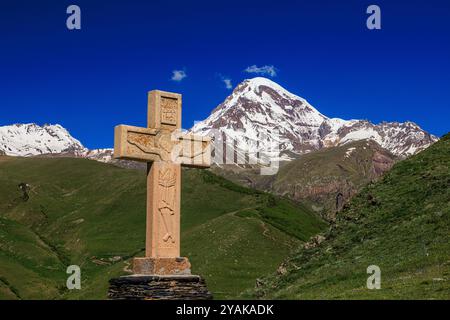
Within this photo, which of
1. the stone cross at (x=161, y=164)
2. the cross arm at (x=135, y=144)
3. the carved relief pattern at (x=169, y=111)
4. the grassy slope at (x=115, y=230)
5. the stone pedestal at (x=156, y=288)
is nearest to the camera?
the stone pedestal at (x=156, y=288)

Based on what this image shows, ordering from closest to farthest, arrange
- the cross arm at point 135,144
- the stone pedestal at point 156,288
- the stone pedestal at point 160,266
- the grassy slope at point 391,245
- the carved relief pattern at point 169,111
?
the stone pedestal at point 156,288 → the stone pedestal at point 160,266 → the cross arm at point 135,144 → the carved relief pattern at point 169,111 → the grassy slope at point 391,245

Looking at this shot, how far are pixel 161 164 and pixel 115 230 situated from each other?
64120 millimetres

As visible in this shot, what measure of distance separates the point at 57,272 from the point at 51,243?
16.4 m

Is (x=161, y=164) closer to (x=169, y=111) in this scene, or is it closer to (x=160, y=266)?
(x=169, y=111)

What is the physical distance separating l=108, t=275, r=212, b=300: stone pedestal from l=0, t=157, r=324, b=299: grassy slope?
93.6 ft

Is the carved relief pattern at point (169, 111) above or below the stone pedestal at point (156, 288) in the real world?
above

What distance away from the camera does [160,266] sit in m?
19.5

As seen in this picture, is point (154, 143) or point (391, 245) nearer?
point (154, 143)

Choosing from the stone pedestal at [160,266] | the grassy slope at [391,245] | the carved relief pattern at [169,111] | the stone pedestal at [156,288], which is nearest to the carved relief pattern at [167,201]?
the stone pedestal at [160,266]

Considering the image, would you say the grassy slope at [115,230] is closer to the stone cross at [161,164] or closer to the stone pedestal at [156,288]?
the stone cross at [161,164]

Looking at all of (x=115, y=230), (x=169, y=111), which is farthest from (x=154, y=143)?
(x=115, y=230)

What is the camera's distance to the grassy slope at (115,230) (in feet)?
196

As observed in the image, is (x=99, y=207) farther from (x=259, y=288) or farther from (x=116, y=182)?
(x=259, y=288)
